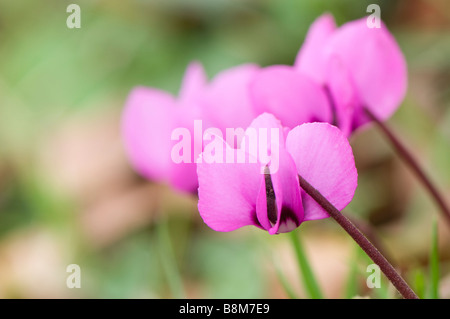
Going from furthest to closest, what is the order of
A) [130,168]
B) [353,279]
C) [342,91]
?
1. [130,168]
2. [353,279]
3. [342,91]

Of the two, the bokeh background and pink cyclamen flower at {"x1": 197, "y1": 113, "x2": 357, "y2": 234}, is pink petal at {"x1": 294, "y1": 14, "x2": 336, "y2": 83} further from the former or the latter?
the bokeh background

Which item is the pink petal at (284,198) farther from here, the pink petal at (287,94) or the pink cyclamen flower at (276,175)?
the pink petal at (287,94)

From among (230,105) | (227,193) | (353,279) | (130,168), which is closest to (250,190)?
(227,193)

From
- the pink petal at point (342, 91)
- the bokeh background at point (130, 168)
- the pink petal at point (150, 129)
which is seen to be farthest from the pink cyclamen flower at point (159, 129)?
the bokeh background at point (130, 168)

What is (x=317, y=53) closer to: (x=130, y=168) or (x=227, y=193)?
(x=227, y=193)

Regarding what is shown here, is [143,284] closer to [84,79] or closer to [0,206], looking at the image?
[0,206]

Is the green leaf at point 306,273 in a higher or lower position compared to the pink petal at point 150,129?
lower

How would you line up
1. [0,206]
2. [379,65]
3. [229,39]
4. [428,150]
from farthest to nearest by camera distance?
[229,39] < [0,206] < [428,150] < [379,65]
